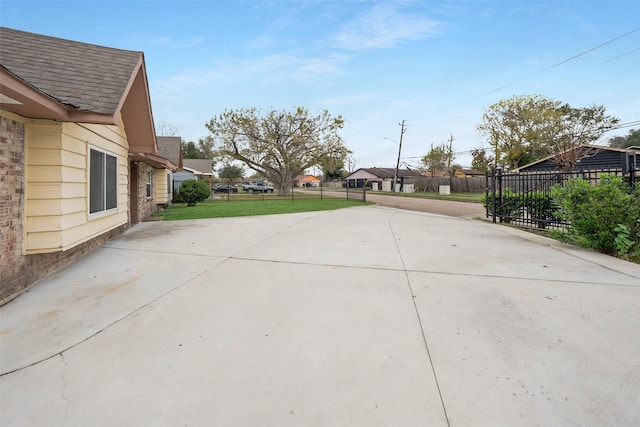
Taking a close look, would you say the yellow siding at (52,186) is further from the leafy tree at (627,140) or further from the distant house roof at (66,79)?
→ the leafy tree at (627,140)

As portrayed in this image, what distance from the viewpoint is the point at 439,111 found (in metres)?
30.4

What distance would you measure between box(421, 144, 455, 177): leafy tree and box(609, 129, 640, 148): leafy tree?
20.2 metres

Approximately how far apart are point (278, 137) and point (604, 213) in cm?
2902

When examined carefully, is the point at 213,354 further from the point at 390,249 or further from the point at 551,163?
the point at 551,163

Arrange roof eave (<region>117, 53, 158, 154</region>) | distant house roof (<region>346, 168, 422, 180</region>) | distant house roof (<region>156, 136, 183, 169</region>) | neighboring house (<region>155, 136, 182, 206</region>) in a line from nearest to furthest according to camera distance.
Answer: roof eave (<region>117, 53, 158, 154</region>)
neighboring house (<region>155, 136, 182, 206</region>)
distant house roof (<region>156, 136, 183, 169</region>)
distant house roof (<region>346, 168, 422, 180</region>)

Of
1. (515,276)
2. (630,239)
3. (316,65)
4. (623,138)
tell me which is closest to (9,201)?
(515,276)

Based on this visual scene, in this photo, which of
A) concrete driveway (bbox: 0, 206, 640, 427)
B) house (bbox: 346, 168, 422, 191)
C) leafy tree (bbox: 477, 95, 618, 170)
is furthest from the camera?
house (bbox: 346, 168, 422, 191)

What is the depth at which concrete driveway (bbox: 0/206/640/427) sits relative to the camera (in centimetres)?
184

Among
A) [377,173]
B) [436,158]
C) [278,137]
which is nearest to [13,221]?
[278,137]

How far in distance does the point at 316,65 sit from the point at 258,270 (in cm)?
1576

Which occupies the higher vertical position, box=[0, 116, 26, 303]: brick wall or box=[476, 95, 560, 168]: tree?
box=[476, 95, 560, 168]: tree

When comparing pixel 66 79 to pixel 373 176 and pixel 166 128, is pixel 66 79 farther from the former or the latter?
pixel 373 176

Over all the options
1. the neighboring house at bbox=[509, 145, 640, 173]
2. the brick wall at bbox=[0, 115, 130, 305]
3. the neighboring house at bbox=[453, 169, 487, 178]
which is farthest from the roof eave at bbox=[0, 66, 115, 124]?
the neighboring house at bbox=[453, 169, 487, 178]

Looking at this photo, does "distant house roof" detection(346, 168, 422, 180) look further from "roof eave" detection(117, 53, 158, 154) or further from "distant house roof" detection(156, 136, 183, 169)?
"roof eave" detection(117, 53, 158, 154)
